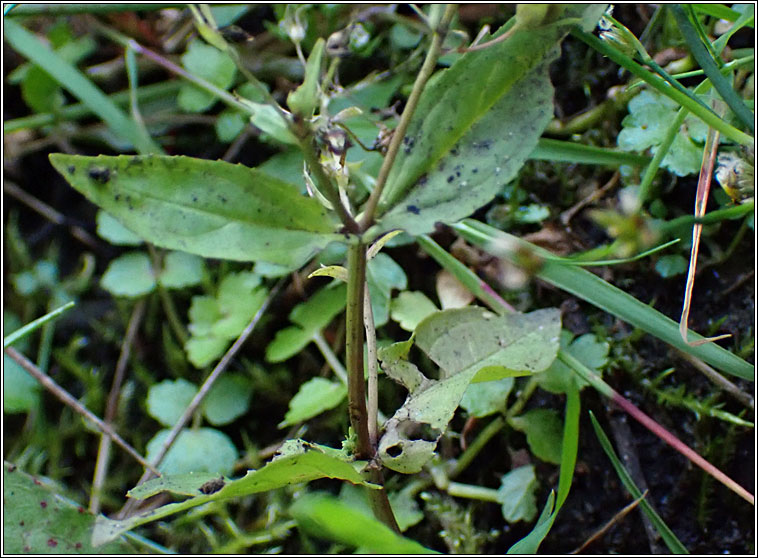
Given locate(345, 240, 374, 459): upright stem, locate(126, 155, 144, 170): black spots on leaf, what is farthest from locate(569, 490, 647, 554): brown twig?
locate(126, 155, 144, 170): black spots on leaf

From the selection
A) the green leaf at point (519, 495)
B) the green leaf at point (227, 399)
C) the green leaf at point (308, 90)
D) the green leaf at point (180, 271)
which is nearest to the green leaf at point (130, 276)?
the green leaf at point (180, 271)

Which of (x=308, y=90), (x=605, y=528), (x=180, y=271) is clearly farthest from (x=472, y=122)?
(x=180, y=271)

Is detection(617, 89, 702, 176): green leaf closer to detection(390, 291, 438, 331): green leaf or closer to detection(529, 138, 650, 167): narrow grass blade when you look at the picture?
detection(529, 138, 650, 167): narrow grass blade

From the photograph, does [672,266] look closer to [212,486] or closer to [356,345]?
[356,345]

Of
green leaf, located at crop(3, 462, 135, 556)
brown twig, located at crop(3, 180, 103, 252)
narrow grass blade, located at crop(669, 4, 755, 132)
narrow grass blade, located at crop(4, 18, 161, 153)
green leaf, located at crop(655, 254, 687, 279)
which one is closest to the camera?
narrow grass blade, located at crop(669, 4, 755, 132)

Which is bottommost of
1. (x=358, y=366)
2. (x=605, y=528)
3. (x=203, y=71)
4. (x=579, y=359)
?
(x=605, y=528)

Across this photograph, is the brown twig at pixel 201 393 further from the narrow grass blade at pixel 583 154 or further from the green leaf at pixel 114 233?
the narrow grass blade at pixel 583 154
